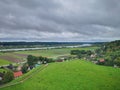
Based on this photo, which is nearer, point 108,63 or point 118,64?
point 118,64

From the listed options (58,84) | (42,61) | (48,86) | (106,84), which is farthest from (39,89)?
(42,61)

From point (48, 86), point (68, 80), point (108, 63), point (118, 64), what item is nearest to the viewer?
point (48, 86)

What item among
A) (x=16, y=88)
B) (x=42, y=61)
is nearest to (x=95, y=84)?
(x=16, y=88)

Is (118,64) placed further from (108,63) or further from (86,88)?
(86,88)

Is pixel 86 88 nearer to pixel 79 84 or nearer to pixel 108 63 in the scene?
pixel 79 84

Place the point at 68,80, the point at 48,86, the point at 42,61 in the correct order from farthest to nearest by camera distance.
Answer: the point at 42,61 → the point at 68,80 → the point at 48,86

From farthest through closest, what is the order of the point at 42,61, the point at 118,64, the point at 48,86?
the point at 42,61 < the point at 118,64 < the point at 48,86

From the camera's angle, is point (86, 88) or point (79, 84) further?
point (79, 84)

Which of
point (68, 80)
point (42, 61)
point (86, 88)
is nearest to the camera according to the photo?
point (86, 88)
